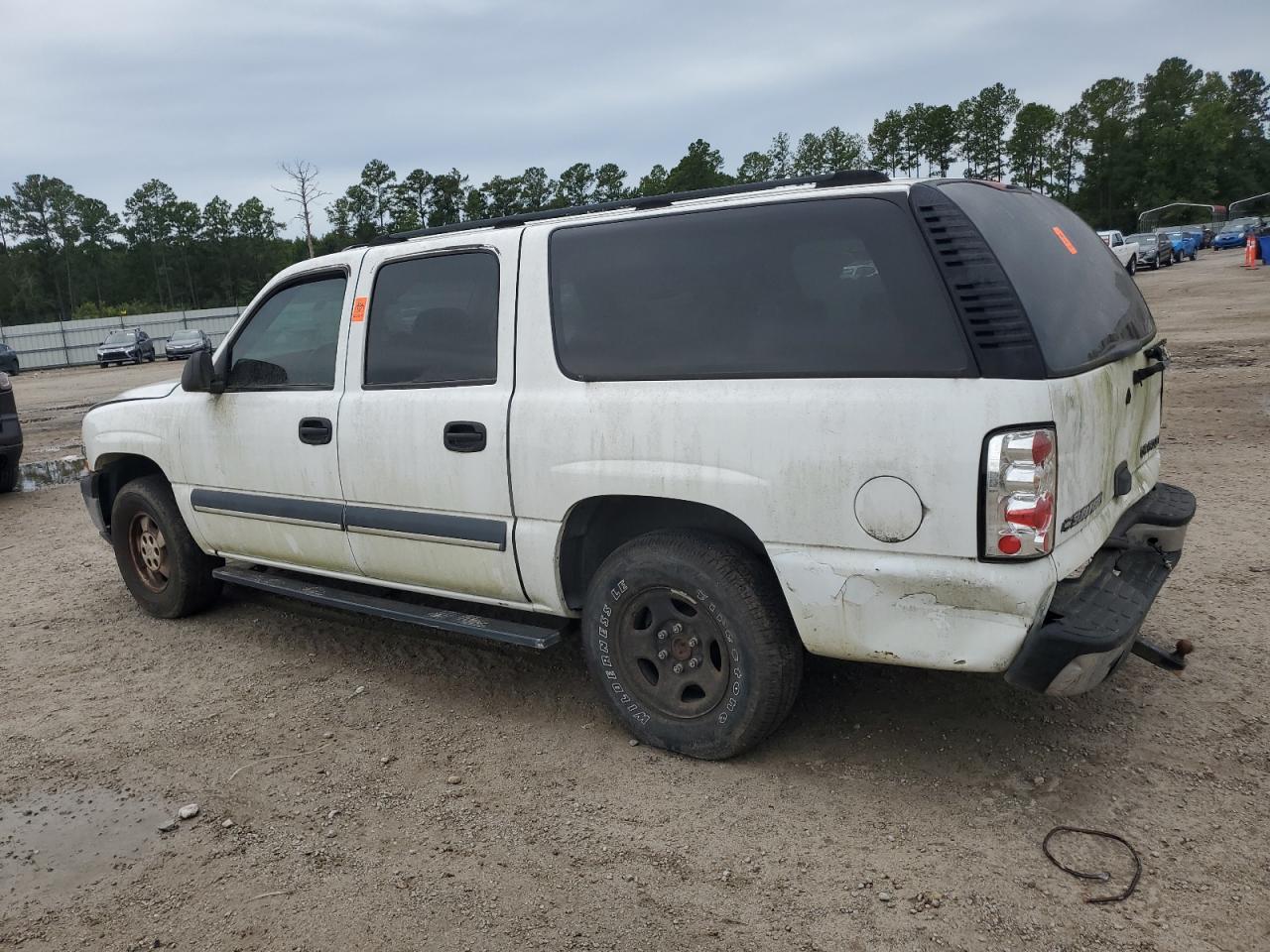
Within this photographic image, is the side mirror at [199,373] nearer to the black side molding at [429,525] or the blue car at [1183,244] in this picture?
the black side molding at [429,525]

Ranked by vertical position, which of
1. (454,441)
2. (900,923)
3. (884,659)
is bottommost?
(900,923)

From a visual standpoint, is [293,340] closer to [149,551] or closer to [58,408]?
[149,551]

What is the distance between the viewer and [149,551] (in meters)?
5.57

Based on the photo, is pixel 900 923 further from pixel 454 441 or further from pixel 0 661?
pixel 0 661

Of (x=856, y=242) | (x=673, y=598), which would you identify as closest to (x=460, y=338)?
(x=673, y=598)

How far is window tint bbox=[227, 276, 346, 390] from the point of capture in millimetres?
4500

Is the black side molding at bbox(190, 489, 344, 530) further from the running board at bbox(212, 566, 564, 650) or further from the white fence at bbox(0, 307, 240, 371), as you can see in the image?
the white fence at bbox(0, 307, 240, 371)

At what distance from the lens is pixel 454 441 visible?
12.8 feet

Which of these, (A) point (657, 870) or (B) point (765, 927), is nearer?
(B) point (765, 927)

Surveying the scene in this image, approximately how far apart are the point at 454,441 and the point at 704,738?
1456mm

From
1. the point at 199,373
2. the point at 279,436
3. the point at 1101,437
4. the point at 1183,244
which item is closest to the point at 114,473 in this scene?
the point at 199,373

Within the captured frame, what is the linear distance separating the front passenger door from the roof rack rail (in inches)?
19.2

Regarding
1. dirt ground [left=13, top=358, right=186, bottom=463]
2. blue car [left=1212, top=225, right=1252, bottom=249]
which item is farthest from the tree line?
dirt ground [left=13, top=358, right=186, bottom=463]

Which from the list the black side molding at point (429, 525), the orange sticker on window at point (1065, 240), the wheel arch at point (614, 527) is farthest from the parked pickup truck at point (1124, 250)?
the black side molding at point (429, 525)
